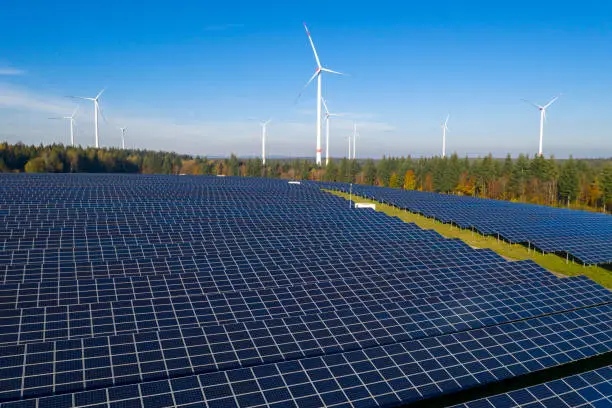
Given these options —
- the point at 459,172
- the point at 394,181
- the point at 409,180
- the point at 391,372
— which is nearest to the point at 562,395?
the point at 391,372

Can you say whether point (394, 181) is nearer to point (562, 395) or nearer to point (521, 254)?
point (521, 254)

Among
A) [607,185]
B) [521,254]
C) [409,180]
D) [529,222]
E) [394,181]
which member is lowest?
→ [521,254]

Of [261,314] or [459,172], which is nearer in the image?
[261,314]

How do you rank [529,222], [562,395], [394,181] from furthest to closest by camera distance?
1. [394,181]
2. [529,222]
3. [562,395]

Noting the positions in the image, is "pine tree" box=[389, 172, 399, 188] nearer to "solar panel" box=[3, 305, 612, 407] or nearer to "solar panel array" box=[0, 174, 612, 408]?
"solar panel array" box=[0, 174, 612, 408]

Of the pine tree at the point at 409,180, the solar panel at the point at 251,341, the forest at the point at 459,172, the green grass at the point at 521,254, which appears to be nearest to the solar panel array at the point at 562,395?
the solar panel at the point at 251,341

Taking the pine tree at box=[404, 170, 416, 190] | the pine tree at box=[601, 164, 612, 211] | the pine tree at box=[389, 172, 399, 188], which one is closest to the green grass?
the pine tree at box=[601, 164, 612, 211]

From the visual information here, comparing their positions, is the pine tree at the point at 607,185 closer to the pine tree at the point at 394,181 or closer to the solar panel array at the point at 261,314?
the pine tree at the point at 394,181
